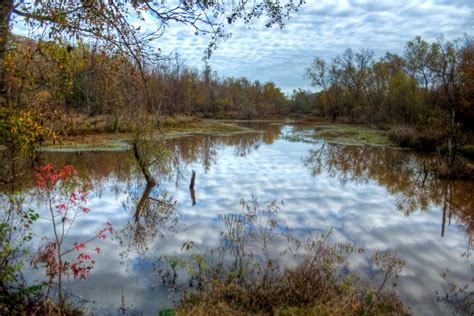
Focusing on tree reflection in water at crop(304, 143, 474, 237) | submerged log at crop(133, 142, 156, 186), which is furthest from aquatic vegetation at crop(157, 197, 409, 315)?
submerged log at crop(133, 142, 156, 186)

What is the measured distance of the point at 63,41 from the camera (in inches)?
214

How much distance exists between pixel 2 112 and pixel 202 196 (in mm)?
9617

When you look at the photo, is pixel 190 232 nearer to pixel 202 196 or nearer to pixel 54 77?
pixel 202 196

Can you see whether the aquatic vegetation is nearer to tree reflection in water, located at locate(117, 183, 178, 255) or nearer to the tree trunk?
tree reflection in water, located at locate(117, 183, 178, 255)

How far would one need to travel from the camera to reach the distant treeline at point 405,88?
93.2 feet

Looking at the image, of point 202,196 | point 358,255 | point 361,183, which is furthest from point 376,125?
point 358,255

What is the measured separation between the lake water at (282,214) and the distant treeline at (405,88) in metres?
6.85

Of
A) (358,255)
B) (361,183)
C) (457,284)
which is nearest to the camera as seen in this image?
(457,284)

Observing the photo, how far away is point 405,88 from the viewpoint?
149ft

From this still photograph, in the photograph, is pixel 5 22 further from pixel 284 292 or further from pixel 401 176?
pixel 401 176

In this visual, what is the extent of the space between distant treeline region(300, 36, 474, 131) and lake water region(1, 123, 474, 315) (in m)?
6.85

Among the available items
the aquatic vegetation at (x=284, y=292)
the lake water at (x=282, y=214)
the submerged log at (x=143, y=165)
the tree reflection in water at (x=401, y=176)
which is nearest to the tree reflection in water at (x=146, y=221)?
the lake water at (x=282, y=214)

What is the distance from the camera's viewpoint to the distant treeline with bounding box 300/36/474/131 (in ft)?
93.2

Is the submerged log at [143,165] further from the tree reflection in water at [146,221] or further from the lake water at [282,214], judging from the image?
the tree reflection in water at [146,221]
